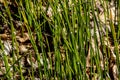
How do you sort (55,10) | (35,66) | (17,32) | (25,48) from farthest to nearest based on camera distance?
(17,32)
(25,48)
(35,66)
(55,10)

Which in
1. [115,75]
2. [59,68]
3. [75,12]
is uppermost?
[75,12]

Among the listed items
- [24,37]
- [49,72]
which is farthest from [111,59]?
[24,37]

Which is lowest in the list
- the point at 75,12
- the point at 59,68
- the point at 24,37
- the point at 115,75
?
the point at 115,75

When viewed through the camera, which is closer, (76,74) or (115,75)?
(76,74)

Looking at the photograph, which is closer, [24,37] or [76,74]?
[76,74]

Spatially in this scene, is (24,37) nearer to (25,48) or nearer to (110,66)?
(25,48)

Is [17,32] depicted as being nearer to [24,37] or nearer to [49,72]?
[24,37]

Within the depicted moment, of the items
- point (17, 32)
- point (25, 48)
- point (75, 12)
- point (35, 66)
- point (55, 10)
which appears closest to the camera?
point (55, 10)

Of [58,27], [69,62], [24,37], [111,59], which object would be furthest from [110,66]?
[24,37]

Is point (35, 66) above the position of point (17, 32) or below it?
below
